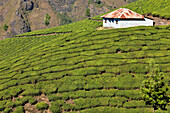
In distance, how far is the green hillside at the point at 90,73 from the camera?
20781 millimetres

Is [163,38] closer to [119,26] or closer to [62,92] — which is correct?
[119,26]

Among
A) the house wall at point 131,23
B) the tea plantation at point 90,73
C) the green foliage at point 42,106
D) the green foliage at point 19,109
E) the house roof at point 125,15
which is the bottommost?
the green foliage at point 19,109

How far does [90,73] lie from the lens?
998 inches

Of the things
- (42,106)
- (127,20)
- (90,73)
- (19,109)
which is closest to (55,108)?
(42,106)

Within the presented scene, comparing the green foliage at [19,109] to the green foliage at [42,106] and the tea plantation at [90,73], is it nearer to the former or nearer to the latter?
the tea plantation at [90,73]

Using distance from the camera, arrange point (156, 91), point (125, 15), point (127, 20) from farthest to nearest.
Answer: point (125, 15)
point (127, 20)
point (156, 91)

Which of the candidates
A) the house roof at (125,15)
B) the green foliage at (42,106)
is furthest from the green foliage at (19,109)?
the house roof at (125,15)

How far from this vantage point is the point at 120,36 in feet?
110

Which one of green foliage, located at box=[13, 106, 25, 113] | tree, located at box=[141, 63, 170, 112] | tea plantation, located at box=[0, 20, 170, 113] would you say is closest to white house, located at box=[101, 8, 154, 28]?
tea plantation, located at box=[0, 20, 170, 113]

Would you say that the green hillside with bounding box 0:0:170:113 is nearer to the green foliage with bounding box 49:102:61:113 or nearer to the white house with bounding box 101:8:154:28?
the green foliage with bounding box 49:102:61:113

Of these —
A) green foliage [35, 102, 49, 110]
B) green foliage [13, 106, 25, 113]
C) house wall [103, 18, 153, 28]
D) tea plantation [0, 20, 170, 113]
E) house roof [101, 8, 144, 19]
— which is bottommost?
green foliage [13, 106, 25, 113]

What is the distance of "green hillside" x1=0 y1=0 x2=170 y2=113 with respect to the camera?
20.8 m

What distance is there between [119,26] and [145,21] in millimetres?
6543

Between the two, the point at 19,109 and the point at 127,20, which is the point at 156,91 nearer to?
the point at 19,109
